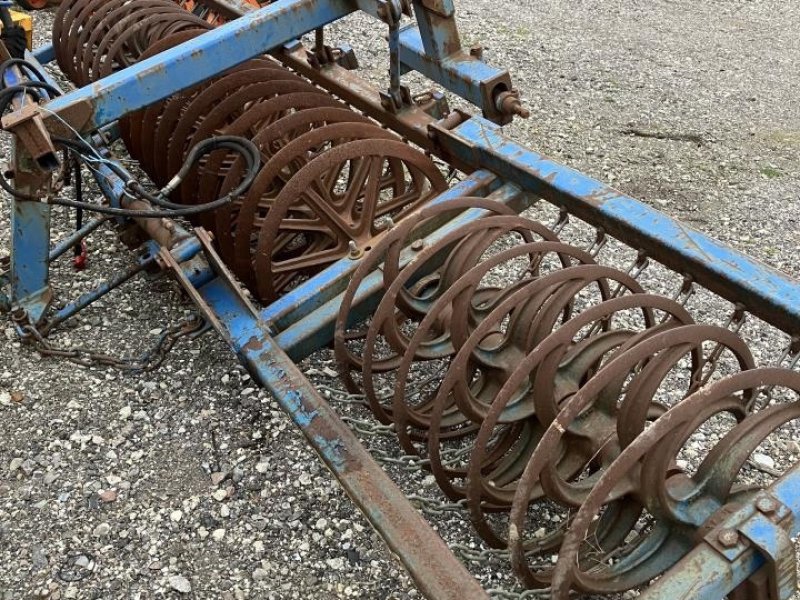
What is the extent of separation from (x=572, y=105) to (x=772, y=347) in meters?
2.49

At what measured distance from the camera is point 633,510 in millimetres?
2266

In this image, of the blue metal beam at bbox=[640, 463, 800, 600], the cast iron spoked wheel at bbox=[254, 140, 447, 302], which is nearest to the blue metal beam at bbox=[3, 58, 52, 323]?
the cast iron spoked wheel at bbox=[254, 140, 447, 302]

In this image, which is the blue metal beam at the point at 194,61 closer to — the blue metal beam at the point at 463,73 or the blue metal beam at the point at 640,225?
the blue metal beam at the point at 463,73

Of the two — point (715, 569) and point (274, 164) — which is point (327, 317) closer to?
point (274, 164)

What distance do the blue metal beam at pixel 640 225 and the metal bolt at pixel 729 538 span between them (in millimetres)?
816

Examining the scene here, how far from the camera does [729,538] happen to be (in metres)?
1.88

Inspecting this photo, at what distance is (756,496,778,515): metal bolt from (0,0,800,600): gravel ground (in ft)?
3.50

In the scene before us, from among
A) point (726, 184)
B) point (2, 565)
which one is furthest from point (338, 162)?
point (726, 184)

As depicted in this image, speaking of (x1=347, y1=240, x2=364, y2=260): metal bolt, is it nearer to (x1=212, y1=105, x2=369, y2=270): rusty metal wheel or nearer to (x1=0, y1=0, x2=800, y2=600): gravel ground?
(x1=212, y1=105, x2=369, y2=270): rusty metal wheel

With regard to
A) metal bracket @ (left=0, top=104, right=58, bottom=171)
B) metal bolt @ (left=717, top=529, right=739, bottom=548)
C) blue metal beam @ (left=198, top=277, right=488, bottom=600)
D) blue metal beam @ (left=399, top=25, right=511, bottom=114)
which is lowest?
blue metal beam @ (left=198, top=277, right=488, bottom=600)

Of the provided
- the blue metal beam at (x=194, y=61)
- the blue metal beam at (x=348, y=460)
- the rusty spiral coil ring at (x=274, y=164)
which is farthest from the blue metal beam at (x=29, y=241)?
the blue metal beam at (x=348, y=460)

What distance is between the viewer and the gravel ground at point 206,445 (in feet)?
9.25

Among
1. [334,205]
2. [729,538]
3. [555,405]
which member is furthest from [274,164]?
[729,538]

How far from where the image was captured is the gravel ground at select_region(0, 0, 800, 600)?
2.82 meters
